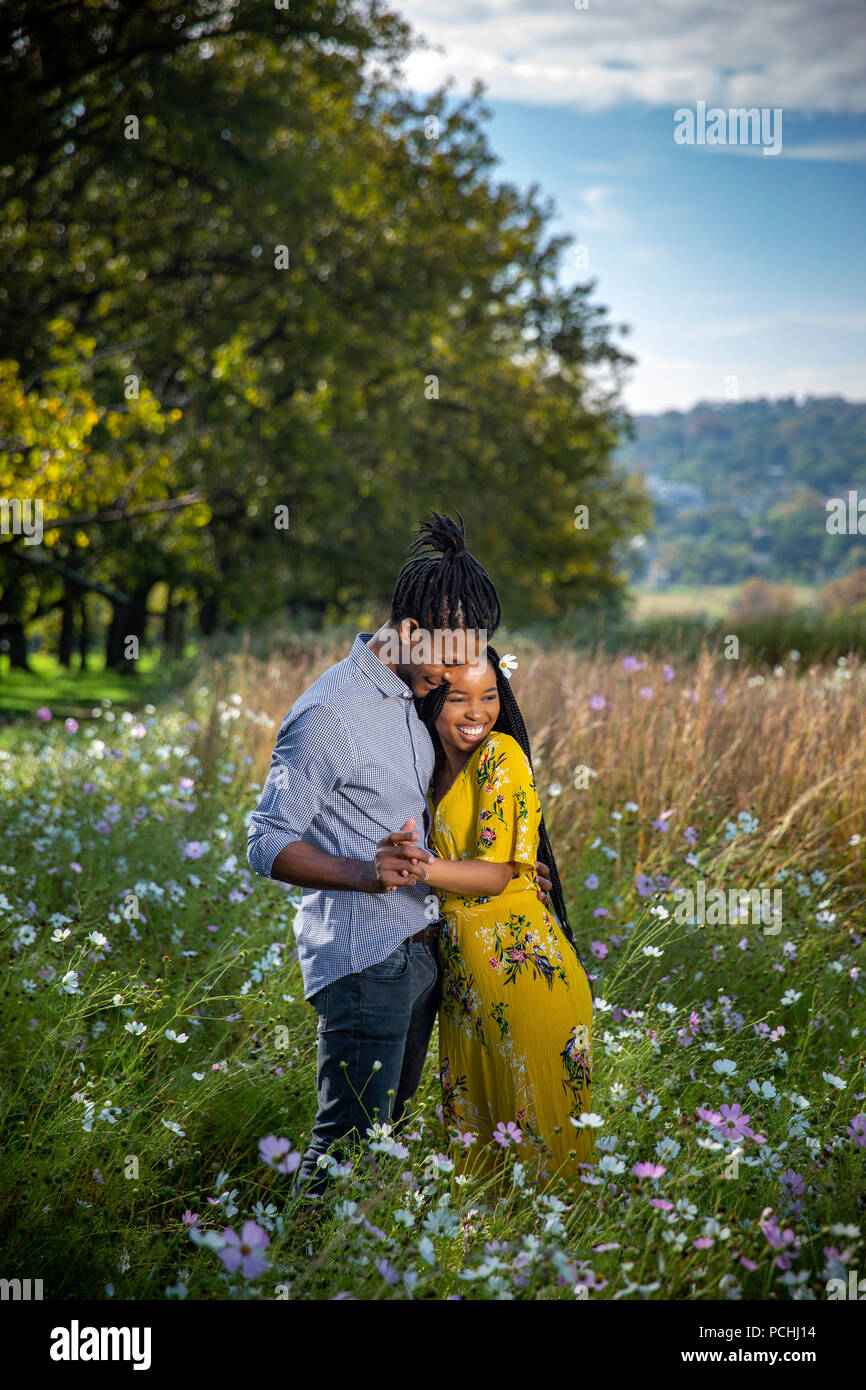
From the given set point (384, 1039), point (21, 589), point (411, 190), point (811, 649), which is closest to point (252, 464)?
point (21, 589)

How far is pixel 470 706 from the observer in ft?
8.57

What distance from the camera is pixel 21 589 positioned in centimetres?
1633

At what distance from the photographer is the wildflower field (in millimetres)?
2162

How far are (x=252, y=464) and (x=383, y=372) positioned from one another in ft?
10.6

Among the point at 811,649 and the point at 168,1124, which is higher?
the point at 811,649

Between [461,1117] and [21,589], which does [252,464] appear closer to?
[21,589]

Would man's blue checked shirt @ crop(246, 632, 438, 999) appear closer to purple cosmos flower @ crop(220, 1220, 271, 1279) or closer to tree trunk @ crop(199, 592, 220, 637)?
purple cosmos flower @ crop(220, 1220, 271, 1279)

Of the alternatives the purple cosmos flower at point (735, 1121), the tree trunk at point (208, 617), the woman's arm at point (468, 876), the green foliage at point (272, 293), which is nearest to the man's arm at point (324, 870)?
the woman's arm at point (468, 876)

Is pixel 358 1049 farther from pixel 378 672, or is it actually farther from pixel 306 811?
pixel 378 672

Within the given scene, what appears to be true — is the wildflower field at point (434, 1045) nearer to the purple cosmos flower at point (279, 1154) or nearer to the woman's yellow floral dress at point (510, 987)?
the purple cosmos flower at point (279, 1154)

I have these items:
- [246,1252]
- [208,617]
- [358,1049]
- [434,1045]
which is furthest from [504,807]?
[208,617]

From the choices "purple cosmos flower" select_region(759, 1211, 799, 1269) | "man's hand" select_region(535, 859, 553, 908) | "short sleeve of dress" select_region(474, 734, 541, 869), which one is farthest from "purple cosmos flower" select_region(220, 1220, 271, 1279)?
"man's hand" select_region(535, 859, 553, 908)

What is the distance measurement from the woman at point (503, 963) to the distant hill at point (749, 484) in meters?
59.4

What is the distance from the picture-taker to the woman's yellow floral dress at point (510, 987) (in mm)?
2609
